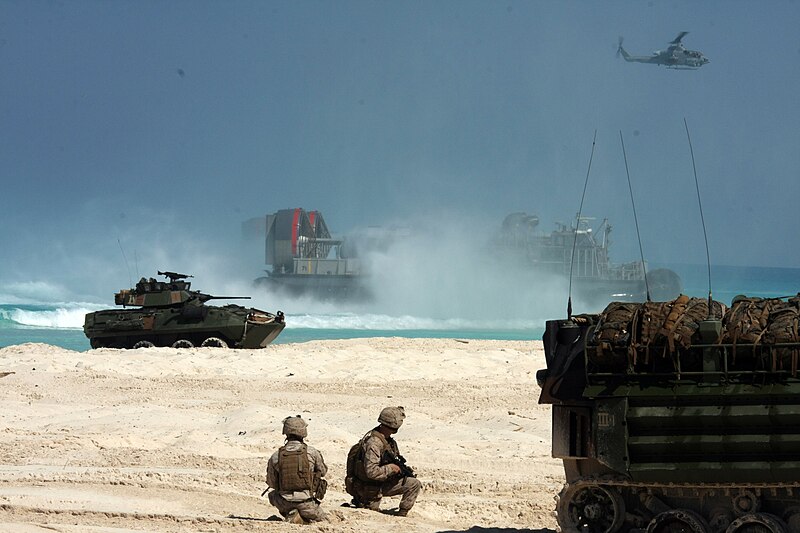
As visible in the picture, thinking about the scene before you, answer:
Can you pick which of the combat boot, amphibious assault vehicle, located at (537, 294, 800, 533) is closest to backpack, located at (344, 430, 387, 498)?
the combat boot

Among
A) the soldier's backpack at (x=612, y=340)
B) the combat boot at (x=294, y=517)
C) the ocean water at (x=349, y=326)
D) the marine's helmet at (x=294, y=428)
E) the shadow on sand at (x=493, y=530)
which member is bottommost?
the shadow on sand at (x=493, y=530)

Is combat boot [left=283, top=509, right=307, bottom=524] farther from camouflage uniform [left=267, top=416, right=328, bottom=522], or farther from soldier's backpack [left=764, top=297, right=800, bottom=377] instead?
soldier's backpack [left=764, top=297, right=800, bottom=377]

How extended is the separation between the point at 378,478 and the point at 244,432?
5.41 meters

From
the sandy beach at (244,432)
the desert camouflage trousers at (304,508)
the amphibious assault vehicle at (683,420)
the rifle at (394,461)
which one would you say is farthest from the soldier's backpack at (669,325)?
the desert camouflage trousers at (304,508)

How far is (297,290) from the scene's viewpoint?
69.8 m

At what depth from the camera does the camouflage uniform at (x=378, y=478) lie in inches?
424

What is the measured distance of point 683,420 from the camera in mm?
8656

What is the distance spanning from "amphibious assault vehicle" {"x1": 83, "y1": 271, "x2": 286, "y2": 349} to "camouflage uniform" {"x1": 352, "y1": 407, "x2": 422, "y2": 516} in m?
18.2

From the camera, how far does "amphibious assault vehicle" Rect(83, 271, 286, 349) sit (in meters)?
29.1

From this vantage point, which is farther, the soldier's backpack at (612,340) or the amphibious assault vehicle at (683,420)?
the soldier's backpack at (612,340)

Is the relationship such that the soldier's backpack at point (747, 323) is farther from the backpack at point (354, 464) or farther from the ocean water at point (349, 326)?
the ocean water at point (349, 326)

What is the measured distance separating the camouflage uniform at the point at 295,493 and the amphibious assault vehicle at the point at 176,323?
61.1 ft

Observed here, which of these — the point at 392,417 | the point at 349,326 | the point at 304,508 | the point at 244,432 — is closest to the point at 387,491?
the point at 392,417

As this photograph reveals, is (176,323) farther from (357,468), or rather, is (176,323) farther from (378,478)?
(378,478)
